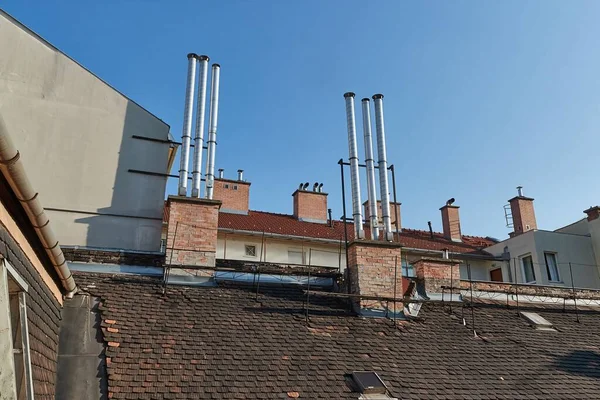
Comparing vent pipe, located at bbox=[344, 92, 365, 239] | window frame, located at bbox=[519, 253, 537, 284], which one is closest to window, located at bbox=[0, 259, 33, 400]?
vent pipe, located at bbox=[344, 92, 365, 239]

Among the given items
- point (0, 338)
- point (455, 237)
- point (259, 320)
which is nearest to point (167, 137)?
point (259, 320)

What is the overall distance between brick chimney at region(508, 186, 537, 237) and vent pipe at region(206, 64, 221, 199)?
17786mm

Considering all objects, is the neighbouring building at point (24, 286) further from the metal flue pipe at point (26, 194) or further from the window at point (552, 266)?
the window at point (552, 266)

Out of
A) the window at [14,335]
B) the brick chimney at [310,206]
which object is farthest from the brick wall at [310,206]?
the window at [14,335]

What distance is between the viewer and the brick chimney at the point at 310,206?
22562mm

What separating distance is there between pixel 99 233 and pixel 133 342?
4.27 meters

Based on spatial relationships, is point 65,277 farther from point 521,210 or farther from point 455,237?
point 521,210

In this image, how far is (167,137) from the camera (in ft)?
41.0

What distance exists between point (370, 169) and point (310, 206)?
10300 mm

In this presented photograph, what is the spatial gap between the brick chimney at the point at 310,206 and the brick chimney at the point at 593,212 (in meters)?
11.3

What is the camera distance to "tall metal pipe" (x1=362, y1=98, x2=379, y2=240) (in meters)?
11.8

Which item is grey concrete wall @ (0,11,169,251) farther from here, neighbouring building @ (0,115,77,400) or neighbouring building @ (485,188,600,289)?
neighbouring building @ (485,188,600,289)

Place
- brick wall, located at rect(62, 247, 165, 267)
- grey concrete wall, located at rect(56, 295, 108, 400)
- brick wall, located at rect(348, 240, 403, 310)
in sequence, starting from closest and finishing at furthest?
grey concrete wall, located at rect(56, 295, 108, 400)
brick wall, located at rect(62, 247, 165, 267)
brick wall, located at rect(348, 240, 403, 310)

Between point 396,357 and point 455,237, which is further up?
point 455,237
